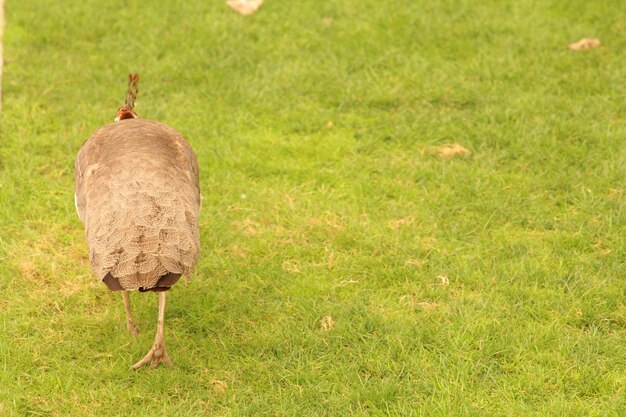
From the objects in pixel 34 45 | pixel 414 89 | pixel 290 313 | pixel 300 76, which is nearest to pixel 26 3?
pixel 34 45

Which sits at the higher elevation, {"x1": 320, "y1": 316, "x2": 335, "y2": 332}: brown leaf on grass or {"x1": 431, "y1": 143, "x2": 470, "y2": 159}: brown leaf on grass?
{"x1": 431, "y1": 143, "x2": 470, "y2": 159}: brown leaf on grass

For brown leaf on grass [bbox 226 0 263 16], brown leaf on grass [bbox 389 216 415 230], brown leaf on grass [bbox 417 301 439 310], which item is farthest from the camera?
brown leaf on grass [bbox 226 0 263 16]

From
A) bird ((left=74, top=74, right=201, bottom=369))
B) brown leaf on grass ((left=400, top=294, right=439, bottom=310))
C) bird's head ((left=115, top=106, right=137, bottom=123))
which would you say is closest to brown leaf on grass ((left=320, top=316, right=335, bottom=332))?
brown leaf on grass ((left=400, top=294, right=439, bottom=310))

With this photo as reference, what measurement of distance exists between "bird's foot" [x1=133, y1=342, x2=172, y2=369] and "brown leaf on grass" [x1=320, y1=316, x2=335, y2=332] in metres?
0.97

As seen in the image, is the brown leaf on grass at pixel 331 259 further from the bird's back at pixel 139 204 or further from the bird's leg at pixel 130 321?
the bird's leg at pixel 130 321

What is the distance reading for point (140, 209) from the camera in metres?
4.90

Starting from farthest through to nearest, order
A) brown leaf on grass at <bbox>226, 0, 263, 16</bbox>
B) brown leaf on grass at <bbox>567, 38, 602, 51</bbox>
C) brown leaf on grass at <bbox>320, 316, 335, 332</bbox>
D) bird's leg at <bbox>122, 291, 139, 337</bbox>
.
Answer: brown leaf on grass at <bbox>226, 0, 263, 16</bbox> < brown leaf on grass at <bbox>567, 38, 602, 51</bbox> < brown leaf on grass at <bbox>320, 316, 335, 332</bbox> < bird's leg at <bbox>122, 291, 139, 337</bbox>

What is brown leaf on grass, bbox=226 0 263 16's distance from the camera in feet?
31.3

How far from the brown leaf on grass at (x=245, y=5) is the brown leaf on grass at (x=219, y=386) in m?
5.26

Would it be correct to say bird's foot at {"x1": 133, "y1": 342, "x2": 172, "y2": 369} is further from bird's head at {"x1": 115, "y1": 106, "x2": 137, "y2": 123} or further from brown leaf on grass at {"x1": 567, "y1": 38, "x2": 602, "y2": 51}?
brown leaf on grass at {"x1": 567, "y1": 38, "x2": 602, "y2": 51}

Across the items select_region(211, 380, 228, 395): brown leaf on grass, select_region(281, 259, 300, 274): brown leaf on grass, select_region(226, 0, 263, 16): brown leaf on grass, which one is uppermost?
select_region(226, 0, 263, 16): brown leaf on grass

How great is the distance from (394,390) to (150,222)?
164cm

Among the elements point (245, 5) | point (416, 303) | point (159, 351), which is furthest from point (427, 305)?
point (245, 5)

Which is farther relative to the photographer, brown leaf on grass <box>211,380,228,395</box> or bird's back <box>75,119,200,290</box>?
brown leaf on grass <box>211,380,228,395</box>
